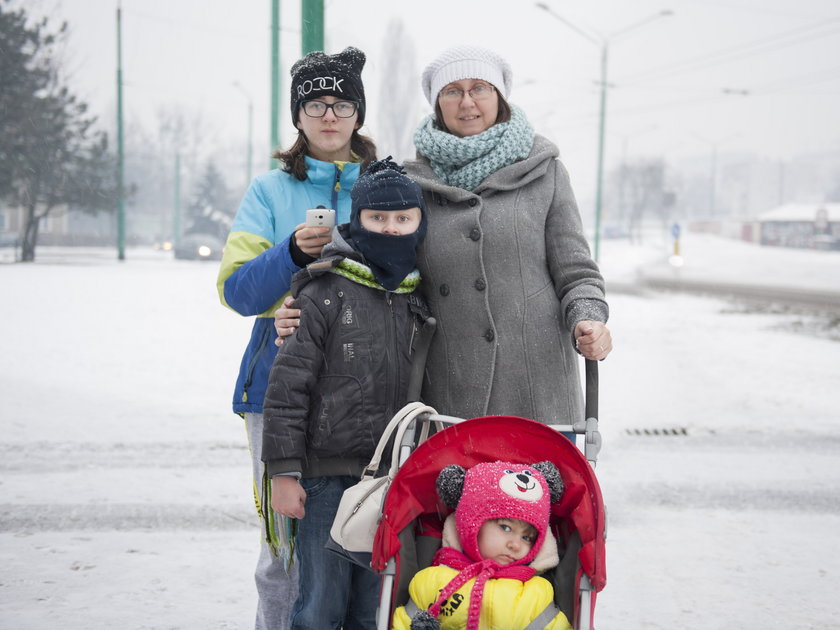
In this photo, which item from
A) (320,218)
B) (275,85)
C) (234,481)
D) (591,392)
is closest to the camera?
Answer: (591,392)

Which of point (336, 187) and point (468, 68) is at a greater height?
point (468, 68)

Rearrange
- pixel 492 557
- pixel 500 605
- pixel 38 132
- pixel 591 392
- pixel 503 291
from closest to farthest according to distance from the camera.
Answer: pixel 500 605 → pixel 492 557 → pixel 591 392 → pixel 503 291 → pixel 38 132

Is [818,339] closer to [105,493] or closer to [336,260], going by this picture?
[105,493]

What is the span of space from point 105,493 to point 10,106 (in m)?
29.6

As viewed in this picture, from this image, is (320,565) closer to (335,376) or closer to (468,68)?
(335,376)

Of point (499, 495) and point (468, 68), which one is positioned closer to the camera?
point (499, 495)

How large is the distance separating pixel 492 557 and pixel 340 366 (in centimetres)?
70

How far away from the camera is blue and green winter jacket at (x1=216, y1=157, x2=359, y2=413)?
2.67 metres

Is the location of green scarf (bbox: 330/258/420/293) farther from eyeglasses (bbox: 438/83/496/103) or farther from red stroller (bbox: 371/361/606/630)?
eyeglasses (bbox: 438/83/496/103)

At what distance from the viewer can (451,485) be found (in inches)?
86.1

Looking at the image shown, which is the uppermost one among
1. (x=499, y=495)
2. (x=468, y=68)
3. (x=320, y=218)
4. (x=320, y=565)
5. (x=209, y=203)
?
(x=209, y=203)

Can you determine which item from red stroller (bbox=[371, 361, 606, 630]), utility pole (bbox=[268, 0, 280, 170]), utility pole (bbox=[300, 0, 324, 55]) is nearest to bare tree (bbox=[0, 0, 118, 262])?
utility pole (bbox=[268, 0, 280, 170])

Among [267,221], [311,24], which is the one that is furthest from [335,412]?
[311,24]

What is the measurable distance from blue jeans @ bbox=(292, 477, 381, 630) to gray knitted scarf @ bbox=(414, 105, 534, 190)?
102 centimetres
